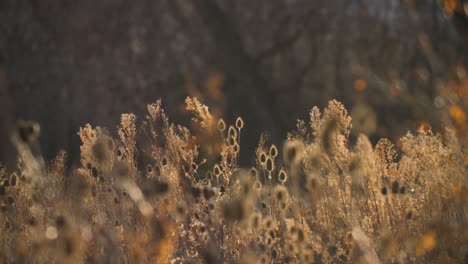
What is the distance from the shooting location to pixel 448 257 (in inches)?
120

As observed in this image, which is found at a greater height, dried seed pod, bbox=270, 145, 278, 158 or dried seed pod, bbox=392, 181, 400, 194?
dried seed pod, bbox=270, 145, 278, 158

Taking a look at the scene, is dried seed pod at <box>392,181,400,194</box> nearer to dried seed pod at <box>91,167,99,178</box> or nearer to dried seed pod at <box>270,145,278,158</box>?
dried seed pod at <box>270,145,278,158</box>

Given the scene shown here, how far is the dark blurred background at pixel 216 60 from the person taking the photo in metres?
8.21

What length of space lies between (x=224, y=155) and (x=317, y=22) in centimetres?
521

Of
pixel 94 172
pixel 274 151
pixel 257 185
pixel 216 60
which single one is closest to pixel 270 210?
pixel 257 185

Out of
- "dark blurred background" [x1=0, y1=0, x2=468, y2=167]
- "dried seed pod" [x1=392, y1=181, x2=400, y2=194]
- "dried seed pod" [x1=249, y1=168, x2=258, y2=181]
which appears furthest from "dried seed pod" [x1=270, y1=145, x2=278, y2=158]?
"dark blurred background" [x1=0, y1=0, x2=468, y2=167]

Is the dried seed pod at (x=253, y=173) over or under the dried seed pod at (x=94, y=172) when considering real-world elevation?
under

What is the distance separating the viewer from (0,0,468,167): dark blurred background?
8211mm

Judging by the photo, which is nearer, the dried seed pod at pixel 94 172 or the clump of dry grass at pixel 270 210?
the clump of dry grass at pixel 270 210

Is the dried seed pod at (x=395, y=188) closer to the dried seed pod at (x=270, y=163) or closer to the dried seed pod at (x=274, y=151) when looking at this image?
the dried seed pod at (x=270, y=163)

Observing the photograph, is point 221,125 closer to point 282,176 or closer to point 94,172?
point 282,176

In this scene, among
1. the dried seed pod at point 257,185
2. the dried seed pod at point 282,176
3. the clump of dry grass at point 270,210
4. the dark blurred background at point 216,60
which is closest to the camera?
the clump of dry grass at point 270,210

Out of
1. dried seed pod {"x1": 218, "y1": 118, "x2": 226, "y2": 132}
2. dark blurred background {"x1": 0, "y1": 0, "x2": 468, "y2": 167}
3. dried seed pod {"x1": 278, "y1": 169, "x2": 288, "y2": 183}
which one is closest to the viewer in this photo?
dried seed pod {"x1": 278, "y1": 169, "x2": 288, "y2": 183}

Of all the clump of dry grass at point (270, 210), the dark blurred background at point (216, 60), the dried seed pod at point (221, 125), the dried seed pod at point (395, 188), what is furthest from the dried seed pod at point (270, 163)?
the dark blurred background at point (216, 60)
